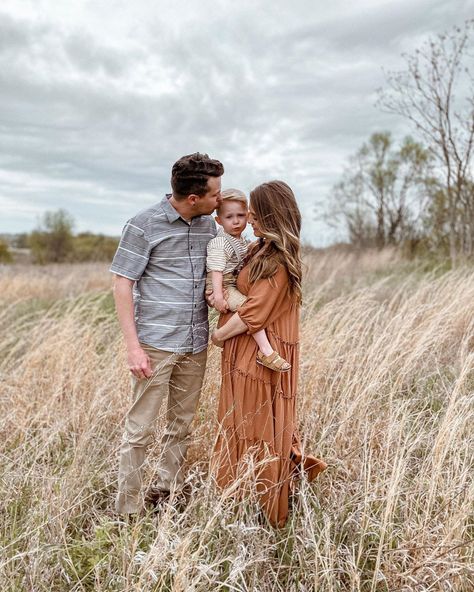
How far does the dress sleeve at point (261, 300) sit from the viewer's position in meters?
2.32

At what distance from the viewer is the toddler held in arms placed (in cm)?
250

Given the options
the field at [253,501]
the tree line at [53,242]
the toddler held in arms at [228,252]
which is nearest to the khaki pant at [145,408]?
the field at [253,501]

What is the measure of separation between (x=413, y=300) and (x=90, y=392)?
325 cm

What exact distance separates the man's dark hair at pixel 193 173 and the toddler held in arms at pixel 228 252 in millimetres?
165

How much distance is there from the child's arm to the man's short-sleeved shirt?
0.13 m

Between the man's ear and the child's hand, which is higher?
the man's ear

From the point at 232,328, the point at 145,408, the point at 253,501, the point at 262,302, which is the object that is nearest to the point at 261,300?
the point at 262,302

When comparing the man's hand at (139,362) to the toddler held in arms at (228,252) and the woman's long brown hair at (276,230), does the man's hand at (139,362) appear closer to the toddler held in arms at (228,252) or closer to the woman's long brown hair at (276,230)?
the toddler held in arms at (228,252)

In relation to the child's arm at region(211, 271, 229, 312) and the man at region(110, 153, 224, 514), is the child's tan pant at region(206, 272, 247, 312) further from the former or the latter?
the man at region(110, 153, 224, 514)

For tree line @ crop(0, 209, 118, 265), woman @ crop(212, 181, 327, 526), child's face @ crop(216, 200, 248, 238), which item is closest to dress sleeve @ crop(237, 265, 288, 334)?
woman @ crop(212, 181, 327, 526)

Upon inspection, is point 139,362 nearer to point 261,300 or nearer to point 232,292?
point 232,292

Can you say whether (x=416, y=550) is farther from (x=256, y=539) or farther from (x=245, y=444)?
(x=245, y=444)

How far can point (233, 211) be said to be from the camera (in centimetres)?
257

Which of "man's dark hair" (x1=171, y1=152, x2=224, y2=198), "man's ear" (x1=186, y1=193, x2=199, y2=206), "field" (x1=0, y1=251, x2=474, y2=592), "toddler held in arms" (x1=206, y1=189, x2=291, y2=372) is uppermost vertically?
"man's dark hair" (x1=171, y1=152, x2=224, y2=198)
